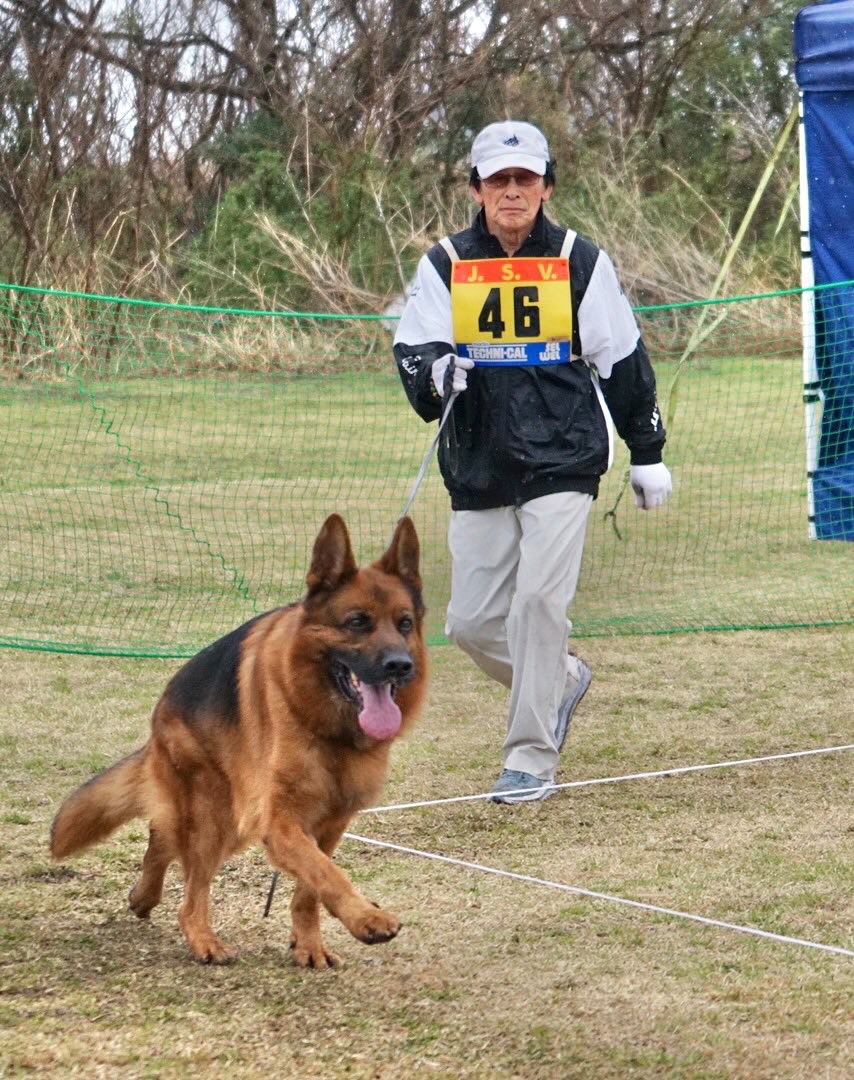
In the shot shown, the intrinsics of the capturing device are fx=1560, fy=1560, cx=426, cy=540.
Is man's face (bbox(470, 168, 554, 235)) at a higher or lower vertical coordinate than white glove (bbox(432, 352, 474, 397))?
higher

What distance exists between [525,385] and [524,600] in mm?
753

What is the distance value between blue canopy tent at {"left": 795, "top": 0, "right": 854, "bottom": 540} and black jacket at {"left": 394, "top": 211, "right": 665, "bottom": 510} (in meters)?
5.26

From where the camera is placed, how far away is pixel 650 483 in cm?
570

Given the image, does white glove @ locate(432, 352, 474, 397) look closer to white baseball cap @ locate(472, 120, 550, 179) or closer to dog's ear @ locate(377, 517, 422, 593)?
white baseball cap @ locate(472, 120, 550, 179)

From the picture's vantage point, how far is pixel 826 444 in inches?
419

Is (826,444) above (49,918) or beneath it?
above

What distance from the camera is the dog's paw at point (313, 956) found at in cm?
393

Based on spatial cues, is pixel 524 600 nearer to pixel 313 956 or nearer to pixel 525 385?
pixel 525 385

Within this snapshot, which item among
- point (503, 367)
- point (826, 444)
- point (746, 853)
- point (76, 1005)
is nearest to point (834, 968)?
point (746, 853)

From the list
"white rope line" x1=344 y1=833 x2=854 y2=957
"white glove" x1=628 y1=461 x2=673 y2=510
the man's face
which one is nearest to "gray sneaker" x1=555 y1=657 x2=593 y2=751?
"white glove" x1=628 y1=461 x2=673 y2=510

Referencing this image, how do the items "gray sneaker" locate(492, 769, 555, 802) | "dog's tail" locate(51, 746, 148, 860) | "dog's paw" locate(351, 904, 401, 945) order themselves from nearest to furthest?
"dog's paw" locate(351, 904, 401, 945)
"dog's tail" locate(51, 746, 148, 860)
"gray sneaker" locate(492, 769, 555, 802)

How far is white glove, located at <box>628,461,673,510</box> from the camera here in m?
5.70

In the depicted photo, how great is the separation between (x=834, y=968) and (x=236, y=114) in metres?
22.3

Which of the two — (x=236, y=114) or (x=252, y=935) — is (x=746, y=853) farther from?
(x=236, y=114)
